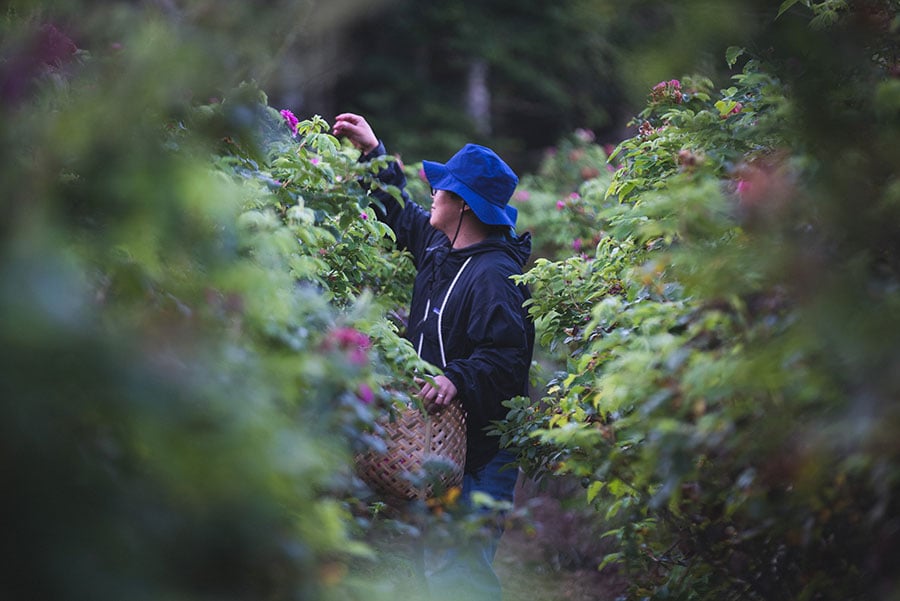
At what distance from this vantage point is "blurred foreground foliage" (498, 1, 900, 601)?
1.64 metres

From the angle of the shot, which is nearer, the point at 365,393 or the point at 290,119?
the point at 365,393

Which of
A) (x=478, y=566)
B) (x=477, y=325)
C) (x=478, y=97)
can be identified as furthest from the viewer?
(x=478, y=97)

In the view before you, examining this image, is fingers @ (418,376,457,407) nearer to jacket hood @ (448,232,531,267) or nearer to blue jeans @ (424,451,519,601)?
blue jeans @ (424,451,519,601)

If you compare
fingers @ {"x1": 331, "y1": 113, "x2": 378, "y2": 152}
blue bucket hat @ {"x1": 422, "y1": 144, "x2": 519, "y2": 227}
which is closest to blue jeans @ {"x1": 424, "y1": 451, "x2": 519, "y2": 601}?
blue bucket hat @ {"x1": 422, "y1": 144, "x2": 519, "y2": 227}

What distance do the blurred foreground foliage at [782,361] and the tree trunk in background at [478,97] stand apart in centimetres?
1160

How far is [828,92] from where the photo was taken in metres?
1.91

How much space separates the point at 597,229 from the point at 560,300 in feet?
6.17

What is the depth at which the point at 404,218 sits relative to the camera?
4273 mm

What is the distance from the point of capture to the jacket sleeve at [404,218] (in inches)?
165

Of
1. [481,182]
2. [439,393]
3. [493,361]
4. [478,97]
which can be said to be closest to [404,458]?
[439,393]

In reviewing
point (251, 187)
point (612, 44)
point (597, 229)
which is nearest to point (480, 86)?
point (612, 44)

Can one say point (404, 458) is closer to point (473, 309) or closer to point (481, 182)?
point (473, 309)

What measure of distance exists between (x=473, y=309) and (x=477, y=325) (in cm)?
8

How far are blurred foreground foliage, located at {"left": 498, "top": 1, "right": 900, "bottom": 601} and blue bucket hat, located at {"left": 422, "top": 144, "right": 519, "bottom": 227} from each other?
1.23 m
